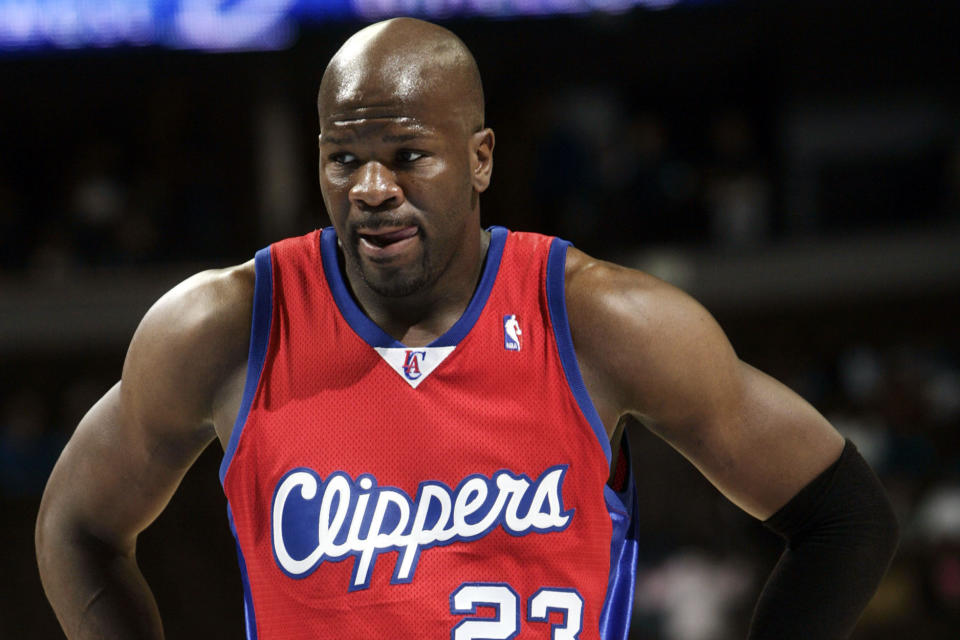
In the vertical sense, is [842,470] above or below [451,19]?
below

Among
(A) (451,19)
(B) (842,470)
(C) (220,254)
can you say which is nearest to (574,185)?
(A) (451,19)

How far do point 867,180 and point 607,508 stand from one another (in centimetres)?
724

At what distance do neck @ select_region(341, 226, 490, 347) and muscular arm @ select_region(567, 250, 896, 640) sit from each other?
19 cm

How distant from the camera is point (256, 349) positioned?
1.99m

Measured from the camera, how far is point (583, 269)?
6.70 ft

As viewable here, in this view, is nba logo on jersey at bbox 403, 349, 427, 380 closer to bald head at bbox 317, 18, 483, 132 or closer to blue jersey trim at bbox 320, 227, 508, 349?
blue jersey trim at bbox 320, 227, 508, 349

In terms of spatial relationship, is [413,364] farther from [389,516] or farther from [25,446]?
[25,446]

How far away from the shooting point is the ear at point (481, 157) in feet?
6.43

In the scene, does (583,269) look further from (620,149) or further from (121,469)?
(620,149)

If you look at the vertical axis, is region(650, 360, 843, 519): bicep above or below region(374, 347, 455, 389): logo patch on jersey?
below

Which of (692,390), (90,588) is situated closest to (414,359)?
(692,390)

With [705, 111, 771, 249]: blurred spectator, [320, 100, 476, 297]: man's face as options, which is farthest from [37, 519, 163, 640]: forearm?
[705, 111, 771, 249]: blurred spectator

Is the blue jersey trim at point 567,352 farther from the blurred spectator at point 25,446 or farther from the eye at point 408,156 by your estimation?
the blurred spectator at point 25,446

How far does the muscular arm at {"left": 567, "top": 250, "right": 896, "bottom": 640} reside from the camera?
6.49 ft
